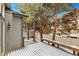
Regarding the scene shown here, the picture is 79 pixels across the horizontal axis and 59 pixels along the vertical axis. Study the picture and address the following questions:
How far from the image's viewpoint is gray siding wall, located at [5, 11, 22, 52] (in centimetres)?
271

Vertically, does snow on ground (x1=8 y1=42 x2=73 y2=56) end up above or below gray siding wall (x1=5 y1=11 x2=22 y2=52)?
below

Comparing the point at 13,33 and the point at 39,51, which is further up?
the point at 13,33

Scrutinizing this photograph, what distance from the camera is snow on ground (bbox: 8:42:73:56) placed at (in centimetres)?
277

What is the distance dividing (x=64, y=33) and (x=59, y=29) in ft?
0.37

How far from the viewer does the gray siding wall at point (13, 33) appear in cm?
271

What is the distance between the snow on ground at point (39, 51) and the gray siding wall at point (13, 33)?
4.9 inches

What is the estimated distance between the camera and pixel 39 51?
2.84 meters

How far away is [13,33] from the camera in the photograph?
277 cm

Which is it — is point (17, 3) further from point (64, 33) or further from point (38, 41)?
point (64, 33)

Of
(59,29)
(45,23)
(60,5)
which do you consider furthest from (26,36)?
(60,5)

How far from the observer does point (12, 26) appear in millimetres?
2754

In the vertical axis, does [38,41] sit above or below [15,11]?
below

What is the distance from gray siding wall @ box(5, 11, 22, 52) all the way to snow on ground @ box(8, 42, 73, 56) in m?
0.12

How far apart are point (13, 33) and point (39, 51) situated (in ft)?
1.87
